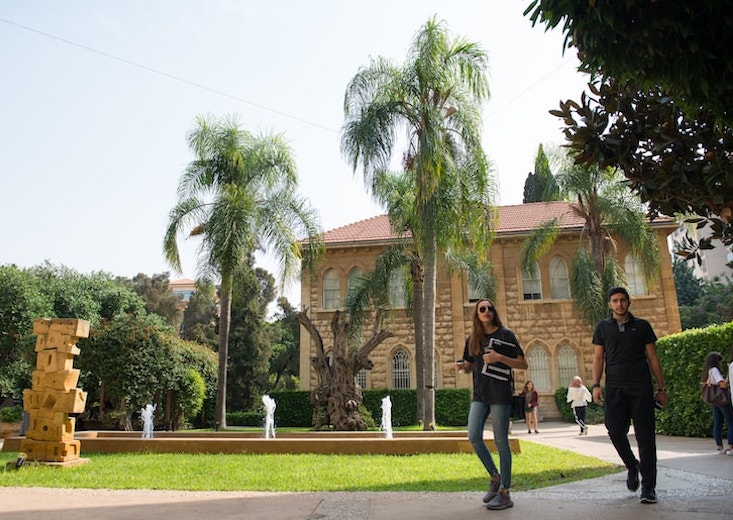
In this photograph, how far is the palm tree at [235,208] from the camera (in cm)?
1781

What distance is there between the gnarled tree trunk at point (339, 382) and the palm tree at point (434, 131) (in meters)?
1.90

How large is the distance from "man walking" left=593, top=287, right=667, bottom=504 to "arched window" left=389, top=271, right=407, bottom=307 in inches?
581

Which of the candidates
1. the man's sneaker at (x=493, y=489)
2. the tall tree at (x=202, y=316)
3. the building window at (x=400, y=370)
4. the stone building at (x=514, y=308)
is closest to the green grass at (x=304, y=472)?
A: the man's sneaker at (x=493, y=489)

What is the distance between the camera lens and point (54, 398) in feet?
28.5

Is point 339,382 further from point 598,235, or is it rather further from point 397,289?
point 598,235

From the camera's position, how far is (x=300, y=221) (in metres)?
19.1

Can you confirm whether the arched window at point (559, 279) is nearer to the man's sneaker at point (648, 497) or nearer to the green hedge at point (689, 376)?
the green hedge at point (689, 376)

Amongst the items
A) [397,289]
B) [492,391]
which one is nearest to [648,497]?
[492,391]

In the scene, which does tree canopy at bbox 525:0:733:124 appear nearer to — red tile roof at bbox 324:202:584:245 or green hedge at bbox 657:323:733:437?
green hedge at bbox 657:323:733:437

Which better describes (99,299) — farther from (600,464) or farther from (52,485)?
(600,464)

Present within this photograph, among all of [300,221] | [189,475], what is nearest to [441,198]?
[300,221]

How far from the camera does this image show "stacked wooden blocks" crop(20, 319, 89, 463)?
842 cm

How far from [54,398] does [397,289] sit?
56.8 ft

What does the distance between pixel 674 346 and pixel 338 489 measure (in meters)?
11.5
